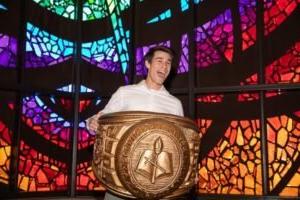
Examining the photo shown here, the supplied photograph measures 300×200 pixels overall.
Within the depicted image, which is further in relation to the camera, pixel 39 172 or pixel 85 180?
pixel 85 180

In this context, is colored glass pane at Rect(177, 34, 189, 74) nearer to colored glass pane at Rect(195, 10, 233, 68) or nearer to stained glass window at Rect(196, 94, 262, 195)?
colored glass pane at Rect(195, 10, 233, 68)

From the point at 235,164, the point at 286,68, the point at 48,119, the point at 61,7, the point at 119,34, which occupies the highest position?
the point at 61,7

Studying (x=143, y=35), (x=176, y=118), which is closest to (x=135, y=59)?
(x=143, y=35)

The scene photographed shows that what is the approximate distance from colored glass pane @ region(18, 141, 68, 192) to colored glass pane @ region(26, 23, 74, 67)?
498 millimetres

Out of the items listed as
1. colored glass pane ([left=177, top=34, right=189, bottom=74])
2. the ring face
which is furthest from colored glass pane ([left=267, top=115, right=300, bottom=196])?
the ring face

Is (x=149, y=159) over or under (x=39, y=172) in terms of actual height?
over

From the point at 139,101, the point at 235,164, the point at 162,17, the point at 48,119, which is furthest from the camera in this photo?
the point at 162,17

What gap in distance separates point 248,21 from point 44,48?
1234 millimetres

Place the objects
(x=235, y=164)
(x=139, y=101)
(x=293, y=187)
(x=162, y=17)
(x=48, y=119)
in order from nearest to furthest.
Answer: (x=139, y=101), (x=293, y=187), (x=235, y=164), (x=48, y=119), (x=162, y=17)

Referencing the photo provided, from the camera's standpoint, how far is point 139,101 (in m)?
1.51

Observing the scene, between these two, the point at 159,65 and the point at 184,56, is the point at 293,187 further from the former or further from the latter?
the point at 159,65

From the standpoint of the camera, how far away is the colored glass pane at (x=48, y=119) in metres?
2.27

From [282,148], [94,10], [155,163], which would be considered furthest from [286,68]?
[155,163]

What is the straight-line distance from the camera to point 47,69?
2389 mm
